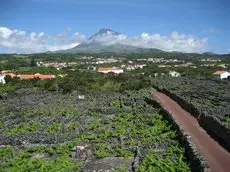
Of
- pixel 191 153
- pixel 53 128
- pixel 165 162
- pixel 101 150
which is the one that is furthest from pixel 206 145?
pixel 53 128

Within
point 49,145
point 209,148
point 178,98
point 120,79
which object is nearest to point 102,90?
point 120,79

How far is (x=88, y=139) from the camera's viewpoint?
4006 centimetres

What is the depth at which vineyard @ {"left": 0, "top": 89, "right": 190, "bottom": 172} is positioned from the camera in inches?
1211

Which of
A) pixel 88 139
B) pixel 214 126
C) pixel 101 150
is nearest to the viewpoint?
pixel 101 150

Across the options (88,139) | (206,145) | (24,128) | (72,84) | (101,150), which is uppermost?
(206,145)

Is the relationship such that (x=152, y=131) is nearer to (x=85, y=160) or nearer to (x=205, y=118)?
(x=205, y=118)

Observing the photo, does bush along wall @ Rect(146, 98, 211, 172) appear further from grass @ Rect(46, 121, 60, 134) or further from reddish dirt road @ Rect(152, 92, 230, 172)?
grass @ Rect(46, 121, 60, 134)

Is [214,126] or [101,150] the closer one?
[101,150]

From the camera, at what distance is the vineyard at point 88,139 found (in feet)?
101

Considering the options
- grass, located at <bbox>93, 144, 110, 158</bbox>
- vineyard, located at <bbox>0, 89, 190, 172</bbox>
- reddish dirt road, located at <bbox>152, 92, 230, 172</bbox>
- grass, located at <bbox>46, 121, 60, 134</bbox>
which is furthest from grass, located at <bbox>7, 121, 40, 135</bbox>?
reddish dirt road, located at <bbox>152, 92, 230, 172</bbox>

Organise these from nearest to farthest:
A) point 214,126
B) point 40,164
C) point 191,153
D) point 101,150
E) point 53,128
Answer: point 191,153
point 40,164
point 101,150
point 214,126
point 53,128

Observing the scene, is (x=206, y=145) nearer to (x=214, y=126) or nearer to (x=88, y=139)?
(x=214, y=126)

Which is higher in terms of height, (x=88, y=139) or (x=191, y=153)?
(x=191, y=153)

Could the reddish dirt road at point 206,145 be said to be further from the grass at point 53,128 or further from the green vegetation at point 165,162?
the grass at point 53,128
